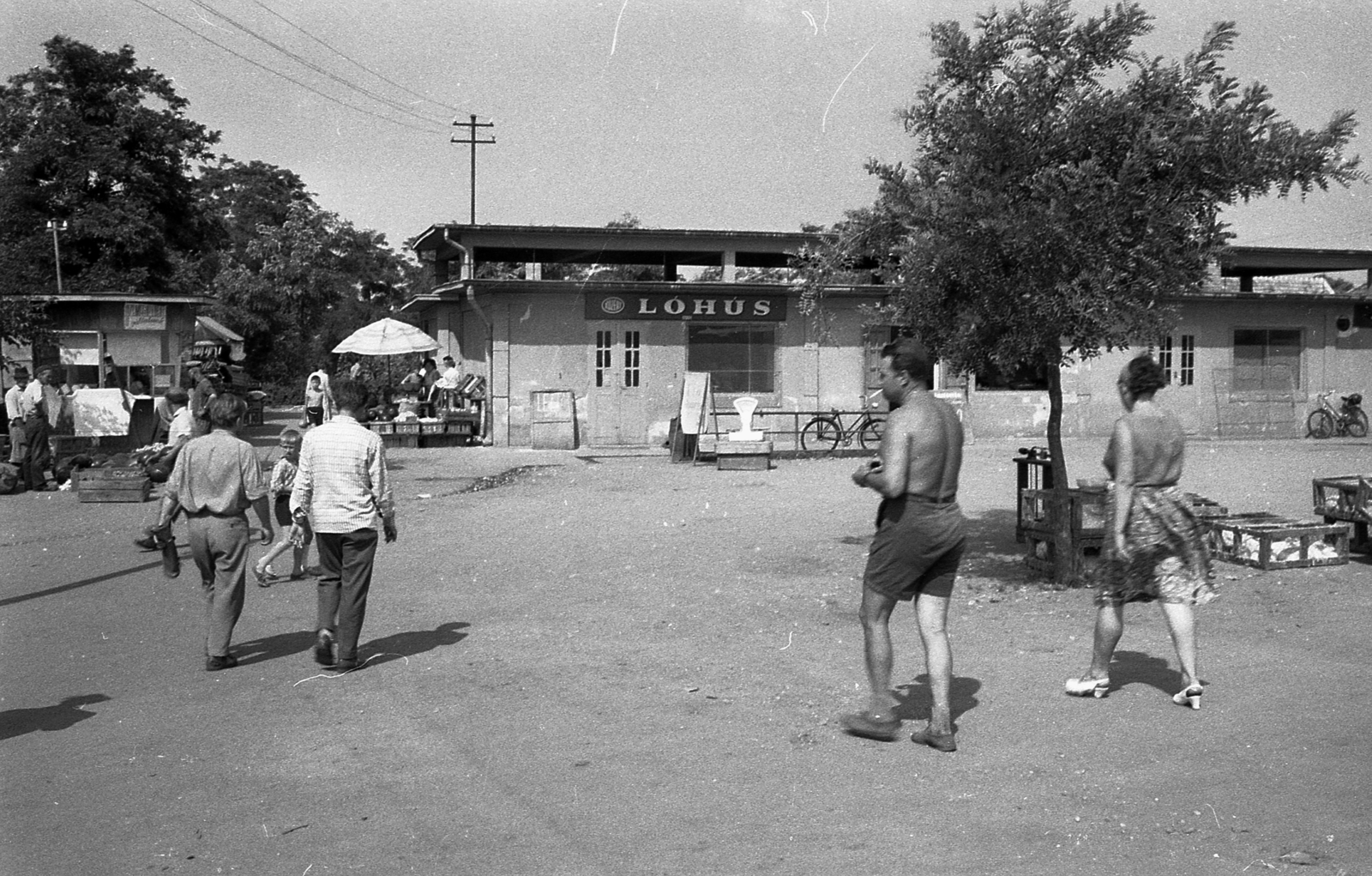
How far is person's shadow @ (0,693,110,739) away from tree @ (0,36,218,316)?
34.8m

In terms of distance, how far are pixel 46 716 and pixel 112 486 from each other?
1087 cm

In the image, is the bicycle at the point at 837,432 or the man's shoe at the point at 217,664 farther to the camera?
the bicycle at the point at 837,432

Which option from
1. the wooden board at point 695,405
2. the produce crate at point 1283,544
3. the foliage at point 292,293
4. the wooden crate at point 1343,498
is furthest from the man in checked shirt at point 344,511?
the foliage at point 292,293

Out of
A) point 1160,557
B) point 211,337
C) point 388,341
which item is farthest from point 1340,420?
point 211,337

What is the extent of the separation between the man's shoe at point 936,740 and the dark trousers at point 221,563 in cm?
402

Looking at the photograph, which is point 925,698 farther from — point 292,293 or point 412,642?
point 292,293

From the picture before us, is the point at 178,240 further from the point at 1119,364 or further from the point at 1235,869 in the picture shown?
the point at 1235,869

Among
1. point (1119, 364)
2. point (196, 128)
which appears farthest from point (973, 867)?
point (196, 128)

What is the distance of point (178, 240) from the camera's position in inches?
1660

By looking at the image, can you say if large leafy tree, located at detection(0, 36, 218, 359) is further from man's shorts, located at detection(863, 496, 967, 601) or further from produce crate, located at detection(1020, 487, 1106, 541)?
man's shorts, located at detection(863, 496, 967, 601)

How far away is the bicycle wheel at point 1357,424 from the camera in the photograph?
27.5 m

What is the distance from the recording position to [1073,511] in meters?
9.60

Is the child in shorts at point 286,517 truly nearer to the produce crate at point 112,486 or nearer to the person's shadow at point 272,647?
the person's shadow at point 272,647

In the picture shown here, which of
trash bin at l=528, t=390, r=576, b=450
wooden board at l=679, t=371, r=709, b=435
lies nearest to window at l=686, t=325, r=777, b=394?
trash bin at l=528, t=390, r=576, b=450
